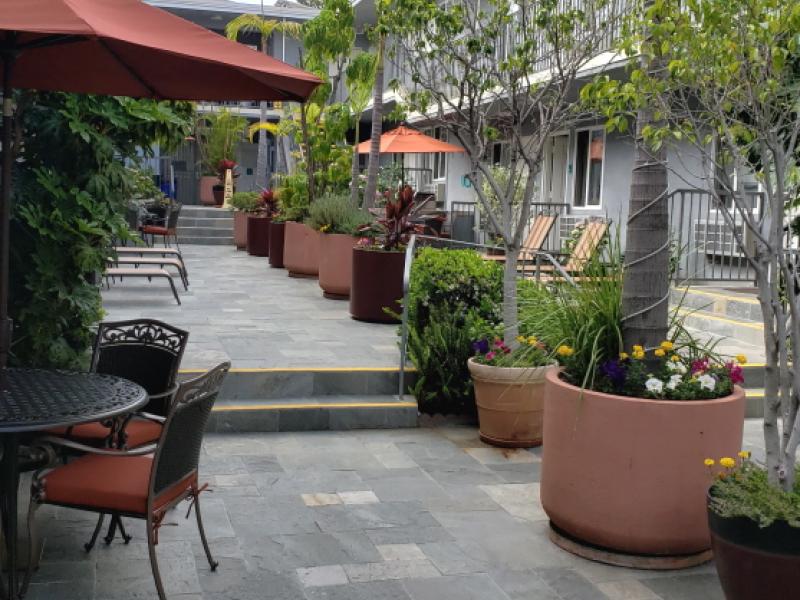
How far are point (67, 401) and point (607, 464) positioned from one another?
95.8 inches

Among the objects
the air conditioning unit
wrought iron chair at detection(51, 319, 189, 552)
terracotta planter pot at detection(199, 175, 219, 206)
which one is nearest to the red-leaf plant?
wrought iron chair at detection(51, 319, 189, 552)

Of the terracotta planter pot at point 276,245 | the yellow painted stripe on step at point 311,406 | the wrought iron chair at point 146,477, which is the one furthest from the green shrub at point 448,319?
the terracotta planter pot at point 276,245

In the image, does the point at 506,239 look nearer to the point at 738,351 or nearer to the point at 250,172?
the point at 738,351

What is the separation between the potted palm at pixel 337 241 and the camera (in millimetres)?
11414

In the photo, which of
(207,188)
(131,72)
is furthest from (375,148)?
(207,188)

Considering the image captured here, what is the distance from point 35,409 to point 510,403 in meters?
3.52

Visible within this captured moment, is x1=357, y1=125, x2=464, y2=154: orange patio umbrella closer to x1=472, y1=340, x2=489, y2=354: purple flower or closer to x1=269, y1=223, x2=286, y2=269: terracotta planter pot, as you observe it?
x1=269, y1=223, x2=286, y2=269: terracotta planter pot

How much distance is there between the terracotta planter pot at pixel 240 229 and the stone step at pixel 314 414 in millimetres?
12673

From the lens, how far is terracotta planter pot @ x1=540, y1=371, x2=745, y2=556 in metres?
4.41

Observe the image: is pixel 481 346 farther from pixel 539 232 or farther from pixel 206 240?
pixel 206 240

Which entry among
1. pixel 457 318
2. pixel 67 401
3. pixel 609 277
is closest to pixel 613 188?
pixel 457 318

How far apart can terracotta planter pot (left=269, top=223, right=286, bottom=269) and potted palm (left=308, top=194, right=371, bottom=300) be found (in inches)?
136

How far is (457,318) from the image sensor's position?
7.43m

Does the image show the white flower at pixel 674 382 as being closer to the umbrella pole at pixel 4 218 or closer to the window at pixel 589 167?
the umbrella pole at pixel 4 218
